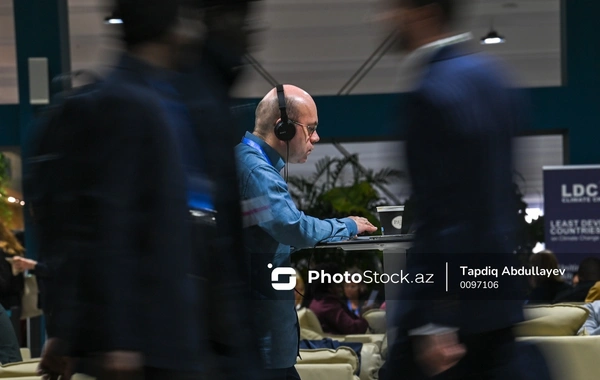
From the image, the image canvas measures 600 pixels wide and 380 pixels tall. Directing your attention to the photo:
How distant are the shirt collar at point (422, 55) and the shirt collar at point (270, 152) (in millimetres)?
1018

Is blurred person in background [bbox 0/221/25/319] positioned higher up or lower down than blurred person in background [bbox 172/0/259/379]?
lower down

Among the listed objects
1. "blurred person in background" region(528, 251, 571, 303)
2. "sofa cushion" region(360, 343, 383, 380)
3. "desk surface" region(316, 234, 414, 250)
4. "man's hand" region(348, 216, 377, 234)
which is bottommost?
"sofa cushion" region(360, 343, 383, 380)

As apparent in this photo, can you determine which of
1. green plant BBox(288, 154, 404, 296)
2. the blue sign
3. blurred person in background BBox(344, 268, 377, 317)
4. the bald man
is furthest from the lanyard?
green plant BBox(288, 154, 404, 296)

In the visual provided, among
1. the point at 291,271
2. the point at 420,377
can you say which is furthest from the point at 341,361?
the point at 420,377

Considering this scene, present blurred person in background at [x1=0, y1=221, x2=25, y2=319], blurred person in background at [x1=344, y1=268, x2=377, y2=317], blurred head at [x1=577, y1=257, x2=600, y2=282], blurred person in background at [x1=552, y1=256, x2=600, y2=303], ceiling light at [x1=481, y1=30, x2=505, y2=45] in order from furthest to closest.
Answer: ceiling light at [x1=481, y1=30, x2=505, y2=45]
blurred person in background at [x1=344, y1=268, x2=377, y2=317]
blurred head at [x1=577, y1=257, x2=600, y2=282]
blurred person in background at [x1=552, y1=256, x2=600, y2=303]
blurred person in background at [x1=0, y1=221, x2=25, y2=319]

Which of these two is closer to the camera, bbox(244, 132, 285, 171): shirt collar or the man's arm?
the man's arm

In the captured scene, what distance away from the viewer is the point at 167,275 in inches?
65.2

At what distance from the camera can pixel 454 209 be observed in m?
1.76

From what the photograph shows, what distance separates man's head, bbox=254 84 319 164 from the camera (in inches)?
115

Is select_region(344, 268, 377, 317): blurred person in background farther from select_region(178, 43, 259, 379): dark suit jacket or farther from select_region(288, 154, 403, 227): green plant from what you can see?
select_region(178, 43, 259, 379): dark suit jacket

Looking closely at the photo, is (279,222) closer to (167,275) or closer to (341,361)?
(167,275)

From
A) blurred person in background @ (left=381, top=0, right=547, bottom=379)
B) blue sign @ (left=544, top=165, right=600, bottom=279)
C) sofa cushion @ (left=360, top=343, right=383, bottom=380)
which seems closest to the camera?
blurred person in background @ (left=381, top=0, right=547, bottom=379)

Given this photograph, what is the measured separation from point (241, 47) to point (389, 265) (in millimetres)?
1568

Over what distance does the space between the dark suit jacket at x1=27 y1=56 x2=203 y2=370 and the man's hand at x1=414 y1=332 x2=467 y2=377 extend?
1.35 feet
